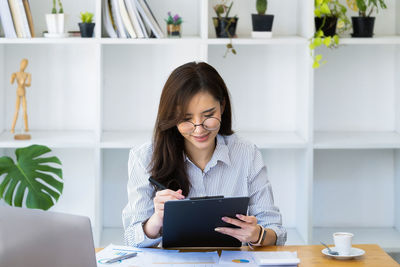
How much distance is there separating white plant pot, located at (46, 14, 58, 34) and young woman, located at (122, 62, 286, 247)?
1191mm

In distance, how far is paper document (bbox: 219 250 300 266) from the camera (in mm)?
1813

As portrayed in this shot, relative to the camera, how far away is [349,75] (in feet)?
11.5

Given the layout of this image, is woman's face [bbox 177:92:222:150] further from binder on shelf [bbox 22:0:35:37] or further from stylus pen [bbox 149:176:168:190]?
binder on shelf [bbox 22:0:35:37]

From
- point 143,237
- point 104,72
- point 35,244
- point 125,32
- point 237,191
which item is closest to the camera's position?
point 35,244

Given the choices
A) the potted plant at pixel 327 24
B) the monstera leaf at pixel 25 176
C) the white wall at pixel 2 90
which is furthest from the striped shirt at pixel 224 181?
the white wall at pixel 2 90

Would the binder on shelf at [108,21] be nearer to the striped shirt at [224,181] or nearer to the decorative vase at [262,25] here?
the decorative vase at [262,25]

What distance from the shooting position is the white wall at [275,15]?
3434 mm

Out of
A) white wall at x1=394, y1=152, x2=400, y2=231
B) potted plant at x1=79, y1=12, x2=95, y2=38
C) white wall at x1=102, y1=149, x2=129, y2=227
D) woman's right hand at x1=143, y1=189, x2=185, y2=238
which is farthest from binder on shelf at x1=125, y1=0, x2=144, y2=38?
white wall at x1=394, y1=152, x2=400, y2=231

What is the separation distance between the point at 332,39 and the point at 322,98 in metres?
0.47

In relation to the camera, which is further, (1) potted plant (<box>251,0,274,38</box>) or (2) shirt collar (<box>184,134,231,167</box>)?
(1) potted plant (<box>251,0,274,38</box>)

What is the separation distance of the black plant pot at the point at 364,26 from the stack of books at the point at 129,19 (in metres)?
1.00

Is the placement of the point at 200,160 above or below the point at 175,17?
below

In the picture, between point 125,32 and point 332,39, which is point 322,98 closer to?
point 332,39

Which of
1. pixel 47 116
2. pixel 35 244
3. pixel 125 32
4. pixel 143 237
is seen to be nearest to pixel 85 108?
pixel 47 116
